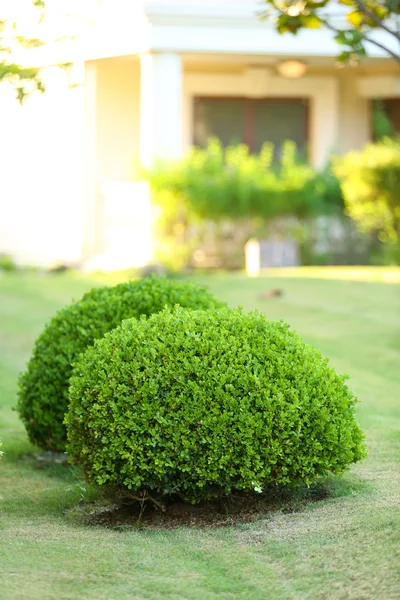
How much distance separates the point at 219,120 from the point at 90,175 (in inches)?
129

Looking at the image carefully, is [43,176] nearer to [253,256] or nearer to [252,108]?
[252,108]

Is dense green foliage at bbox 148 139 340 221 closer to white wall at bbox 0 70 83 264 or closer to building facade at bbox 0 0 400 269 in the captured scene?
building facade at bbox 0 0 400 269

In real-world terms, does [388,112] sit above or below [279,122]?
above

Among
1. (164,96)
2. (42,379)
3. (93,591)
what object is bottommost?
(93,591)

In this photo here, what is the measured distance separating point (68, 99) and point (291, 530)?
1371 cm

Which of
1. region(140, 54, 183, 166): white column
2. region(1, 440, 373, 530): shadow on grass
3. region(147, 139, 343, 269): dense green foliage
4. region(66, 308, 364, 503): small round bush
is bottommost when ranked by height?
region(1, 440, 373, 530): shadow on grass

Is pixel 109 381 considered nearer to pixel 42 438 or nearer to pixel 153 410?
pixel 153 410

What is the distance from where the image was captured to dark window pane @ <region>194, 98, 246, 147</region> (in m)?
18.5

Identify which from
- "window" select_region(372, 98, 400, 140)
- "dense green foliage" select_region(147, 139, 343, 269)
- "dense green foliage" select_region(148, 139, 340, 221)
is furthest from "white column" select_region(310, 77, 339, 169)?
"dense green foliage" select_region(148, 139, 340, 221)

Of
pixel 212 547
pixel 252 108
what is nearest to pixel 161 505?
pixel 212 547

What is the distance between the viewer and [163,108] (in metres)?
15.4

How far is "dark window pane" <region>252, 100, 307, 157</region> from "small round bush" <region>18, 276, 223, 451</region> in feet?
43.6

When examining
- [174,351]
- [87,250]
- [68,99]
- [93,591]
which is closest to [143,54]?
[68,99]

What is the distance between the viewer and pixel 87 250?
16.5 meters
